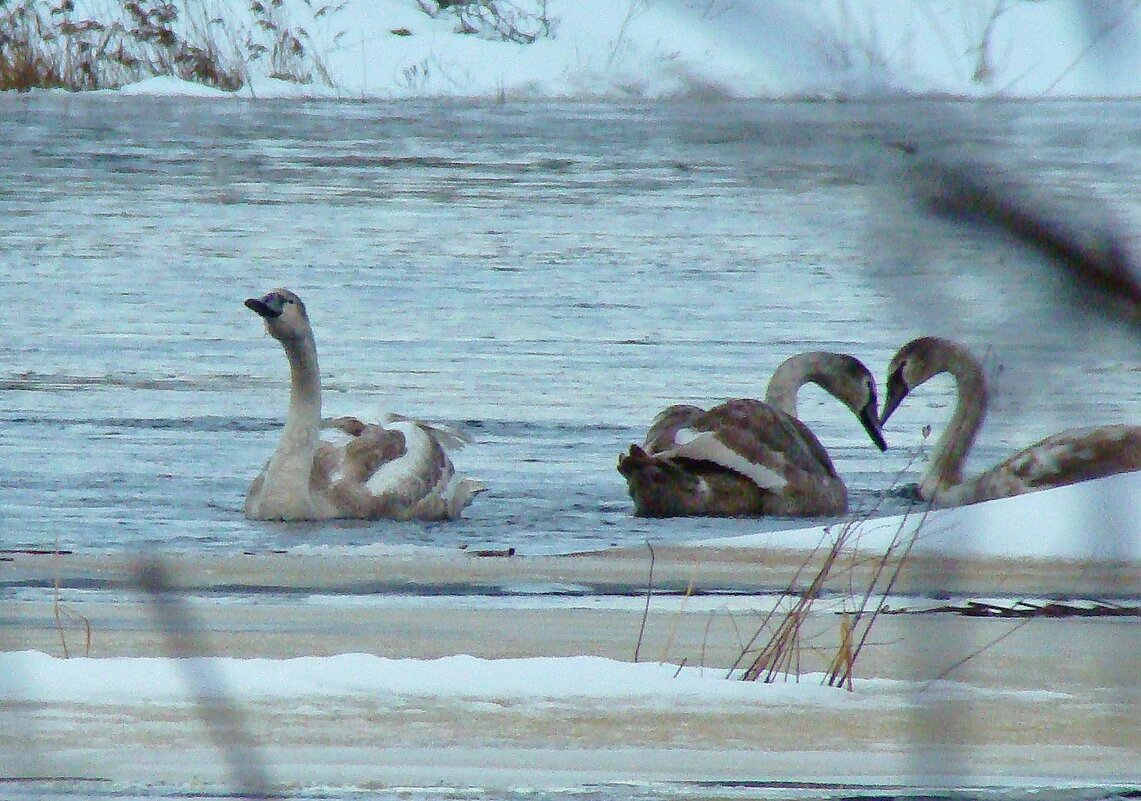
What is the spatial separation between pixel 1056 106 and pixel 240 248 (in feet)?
70.0

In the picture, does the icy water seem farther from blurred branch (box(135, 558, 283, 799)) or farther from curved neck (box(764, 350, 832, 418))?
blurred branch (box(135, 558, 283, 799))

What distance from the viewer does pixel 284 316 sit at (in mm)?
10117

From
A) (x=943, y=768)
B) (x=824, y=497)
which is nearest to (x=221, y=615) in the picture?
(x=943, y=768)

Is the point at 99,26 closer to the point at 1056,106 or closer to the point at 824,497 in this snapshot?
the point at 1056,106

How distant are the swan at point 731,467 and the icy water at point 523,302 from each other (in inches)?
6.6

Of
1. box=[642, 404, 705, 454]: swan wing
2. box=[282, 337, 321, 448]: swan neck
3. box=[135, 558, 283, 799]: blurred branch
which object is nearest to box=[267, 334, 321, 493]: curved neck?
box=[282, 337, 321, 448]: swan neck

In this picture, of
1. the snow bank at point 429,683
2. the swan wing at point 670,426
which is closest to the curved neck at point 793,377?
the swan wing at point 670,426

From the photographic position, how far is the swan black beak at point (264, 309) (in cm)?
990

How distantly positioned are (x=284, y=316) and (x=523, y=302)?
6851mm

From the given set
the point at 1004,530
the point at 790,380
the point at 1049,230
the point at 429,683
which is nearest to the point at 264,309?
the point at 790,380

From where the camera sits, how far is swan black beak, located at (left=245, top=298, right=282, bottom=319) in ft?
32.5

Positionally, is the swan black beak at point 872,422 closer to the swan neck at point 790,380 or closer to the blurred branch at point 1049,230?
the swan neck at point 790,380

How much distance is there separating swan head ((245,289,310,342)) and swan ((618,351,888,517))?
173 centimetres

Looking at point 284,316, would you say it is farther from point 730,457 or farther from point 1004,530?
point 1004,530
